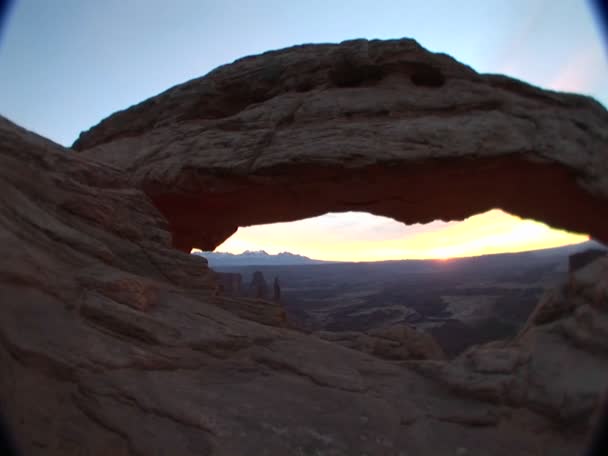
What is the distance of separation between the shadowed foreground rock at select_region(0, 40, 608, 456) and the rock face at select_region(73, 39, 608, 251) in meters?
0.06

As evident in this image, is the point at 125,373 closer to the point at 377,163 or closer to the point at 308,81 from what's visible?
the point at 377,163

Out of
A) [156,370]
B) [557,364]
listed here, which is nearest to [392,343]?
[557,364]

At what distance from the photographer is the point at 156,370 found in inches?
187

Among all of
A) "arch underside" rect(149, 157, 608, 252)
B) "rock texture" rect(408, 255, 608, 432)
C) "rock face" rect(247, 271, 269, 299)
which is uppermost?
"arch underside" rect(149, 157, 608, 252)

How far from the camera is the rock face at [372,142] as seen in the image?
29.8 ft

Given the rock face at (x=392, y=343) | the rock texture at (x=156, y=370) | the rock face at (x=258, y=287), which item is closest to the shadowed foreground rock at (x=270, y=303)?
the rock texture at (x=156, y=370)

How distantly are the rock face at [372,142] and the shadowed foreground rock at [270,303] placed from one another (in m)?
0.06

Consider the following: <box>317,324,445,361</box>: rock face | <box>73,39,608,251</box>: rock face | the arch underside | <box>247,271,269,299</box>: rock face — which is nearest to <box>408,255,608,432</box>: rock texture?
the arch underside

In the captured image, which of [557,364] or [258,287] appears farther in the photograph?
[258,287]

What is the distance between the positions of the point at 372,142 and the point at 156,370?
7.04 metres

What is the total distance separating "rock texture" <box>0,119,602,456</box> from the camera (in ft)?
12.8

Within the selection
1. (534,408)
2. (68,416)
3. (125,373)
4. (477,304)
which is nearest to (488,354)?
(534,408)

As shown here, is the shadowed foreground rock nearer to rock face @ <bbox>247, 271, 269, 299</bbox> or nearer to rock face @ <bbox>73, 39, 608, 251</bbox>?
rock face @ <bbox>73, 39, 608, 251</bbox>

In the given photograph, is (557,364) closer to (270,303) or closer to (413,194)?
(270,303)
